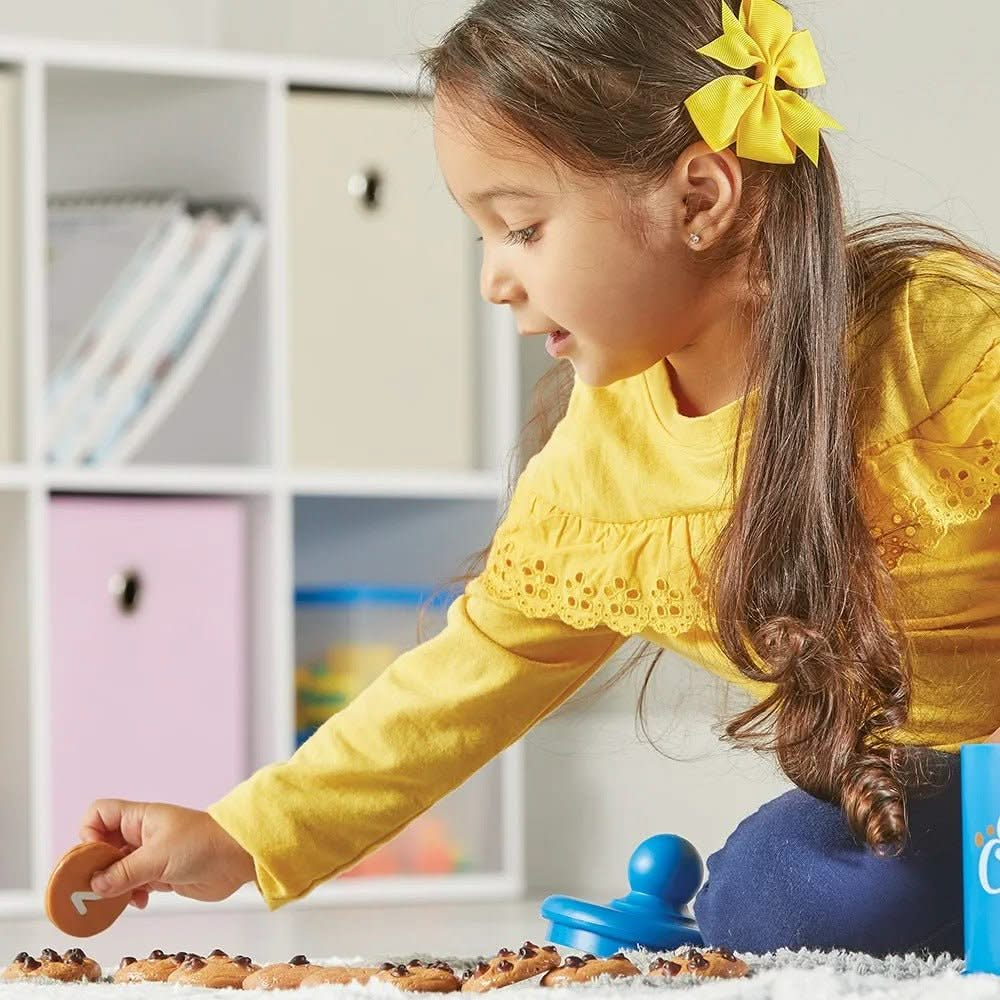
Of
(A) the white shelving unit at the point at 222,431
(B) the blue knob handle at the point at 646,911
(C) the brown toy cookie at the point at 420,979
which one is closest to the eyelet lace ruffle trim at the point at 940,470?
(B) the blue knob handle at the point at 646,911

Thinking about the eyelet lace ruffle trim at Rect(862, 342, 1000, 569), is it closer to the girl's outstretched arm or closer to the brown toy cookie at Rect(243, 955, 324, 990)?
the girl's outstretched arm

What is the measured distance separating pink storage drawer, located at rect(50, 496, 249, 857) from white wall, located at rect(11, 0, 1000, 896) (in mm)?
383

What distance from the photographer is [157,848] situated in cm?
99

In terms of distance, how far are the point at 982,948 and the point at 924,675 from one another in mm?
285

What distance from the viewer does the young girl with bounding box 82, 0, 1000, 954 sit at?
949mm

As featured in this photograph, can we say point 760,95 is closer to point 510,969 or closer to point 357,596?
point 510,969

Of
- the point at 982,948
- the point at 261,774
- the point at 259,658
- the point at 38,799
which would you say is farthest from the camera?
the point at 259,658

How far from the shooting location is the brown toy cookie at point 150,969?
87 centimetres

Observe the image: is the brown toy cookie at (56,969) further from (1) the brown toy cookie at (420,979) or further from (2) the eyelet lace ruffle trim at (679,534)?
(2) the eyelet lace ruffle trim at (679,534)

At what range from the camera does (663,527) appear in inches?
42.3

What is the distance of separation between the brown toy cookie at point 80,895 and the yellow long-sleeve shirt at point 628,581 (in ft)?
0.25

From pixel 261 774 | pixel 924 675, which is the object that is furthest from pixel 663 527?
pixel 261 774

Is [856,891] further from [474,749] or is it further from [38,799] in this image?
[38,799]

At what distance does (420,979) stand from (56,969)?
0.20 meters
